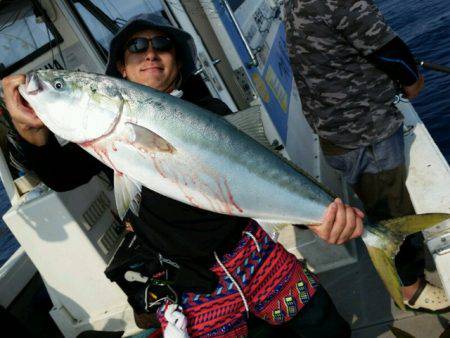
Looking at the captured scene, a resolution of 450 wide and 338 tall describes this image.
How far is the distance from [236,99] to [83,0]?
2167mm

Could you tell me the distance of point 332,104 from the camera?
295 cm

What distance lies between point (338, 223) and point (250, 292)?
2.37 feet

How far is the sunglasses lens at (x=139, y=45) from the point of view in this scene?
2193 mm

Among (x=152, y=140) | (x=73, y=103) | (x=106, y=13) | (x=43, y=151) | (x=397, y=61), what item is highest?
(x=106, y=13)

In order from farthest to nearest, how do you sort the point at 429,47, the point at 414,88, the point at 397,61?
1. the point at 429,47
2. the point at 414,88
3. the point at 397,61

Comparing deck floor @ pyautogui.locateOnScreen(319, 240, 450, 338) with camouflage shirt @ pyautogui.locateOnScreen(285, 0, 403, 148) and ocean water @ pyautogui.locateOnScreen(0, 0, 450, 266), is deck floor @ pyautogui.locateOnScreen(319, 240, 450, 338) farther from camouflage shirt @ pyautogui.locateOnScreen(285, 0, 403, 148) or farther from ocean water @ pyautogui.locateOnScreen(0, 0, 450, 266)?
ocean water @ pyautogui.locateOnScreen(0, 0, 450, 266)

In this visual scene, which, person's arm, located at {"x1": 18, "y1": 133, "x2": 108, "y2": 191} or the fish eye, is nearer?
the fish eye

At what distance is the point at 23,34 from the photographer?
15.3 ft

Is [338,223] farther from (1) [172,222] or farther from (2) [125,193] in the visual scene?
(2) [125,193]

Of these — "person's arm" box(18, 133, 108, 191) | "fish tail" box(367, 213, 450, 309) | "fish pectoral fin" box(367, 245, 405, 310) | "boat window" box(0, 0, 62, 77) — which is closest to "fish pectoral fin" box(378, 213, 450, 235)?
"fish tail" box(367, 213, 450, 309)

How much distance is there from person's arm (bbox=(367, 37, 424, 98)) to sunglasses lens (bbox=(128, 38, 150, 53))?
1.54m

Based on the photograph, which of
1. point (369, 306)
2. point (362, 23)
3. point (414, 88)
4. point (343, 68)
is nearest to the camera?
point (362, 23)

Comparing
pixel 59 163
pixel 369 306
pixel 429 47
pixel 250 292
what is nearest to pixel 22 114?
pixel 59 163

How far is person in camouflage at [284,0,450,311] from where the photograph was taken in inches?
104
